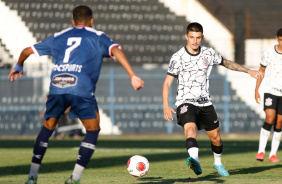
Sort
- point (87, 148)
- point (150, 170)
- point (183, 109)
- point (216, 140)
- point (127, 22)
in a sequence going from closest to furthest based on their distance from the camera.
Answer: point (87, 148) < point (183, 109) < point (216, 140) < point (150, 170) < point (127, 22)

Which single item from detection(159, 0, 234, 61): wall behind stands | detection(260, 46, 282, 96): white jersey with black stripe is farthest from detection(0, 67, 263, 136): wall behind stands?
detection(260, 46, 282, 96): white jersey with black stripe

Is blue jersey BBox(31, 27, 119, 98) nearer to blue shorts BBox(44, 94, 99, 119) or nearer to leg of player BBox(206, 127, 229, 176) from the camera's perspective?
blue shorts BBox(44, 94, 99, 119)

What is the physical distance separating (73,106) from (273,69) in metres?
5.14

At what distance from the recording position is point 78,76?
5750mm

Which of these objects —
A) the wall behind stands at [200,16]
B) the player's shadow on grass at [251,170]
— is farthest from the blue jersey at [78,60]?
the wall behind stands at [200,16]

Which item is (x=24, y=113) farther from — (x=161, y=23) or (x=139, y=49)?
(x=161, y=23)

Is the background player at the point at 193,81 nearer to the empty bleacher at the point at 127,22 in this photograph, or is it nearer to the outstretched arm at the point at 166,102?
the outstretched arm at the point at 166,102

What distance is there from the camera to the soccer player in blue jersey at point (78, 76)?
575 centimetres

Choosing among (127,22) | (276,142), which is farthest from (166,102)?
(127,22)

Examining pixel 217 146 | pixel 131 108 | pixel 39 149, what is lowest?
pixel 131 108

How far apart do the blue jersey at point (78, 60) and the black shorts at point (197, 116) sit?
1884 millimetres

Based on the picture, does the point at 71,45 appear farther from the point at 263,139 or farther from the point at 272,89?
the point at 263,139

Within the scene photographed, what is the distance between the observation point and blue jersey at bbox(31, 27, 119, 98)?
575cm

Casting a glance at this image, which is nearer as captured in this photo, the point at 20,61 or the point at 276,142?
the point at 20,61
